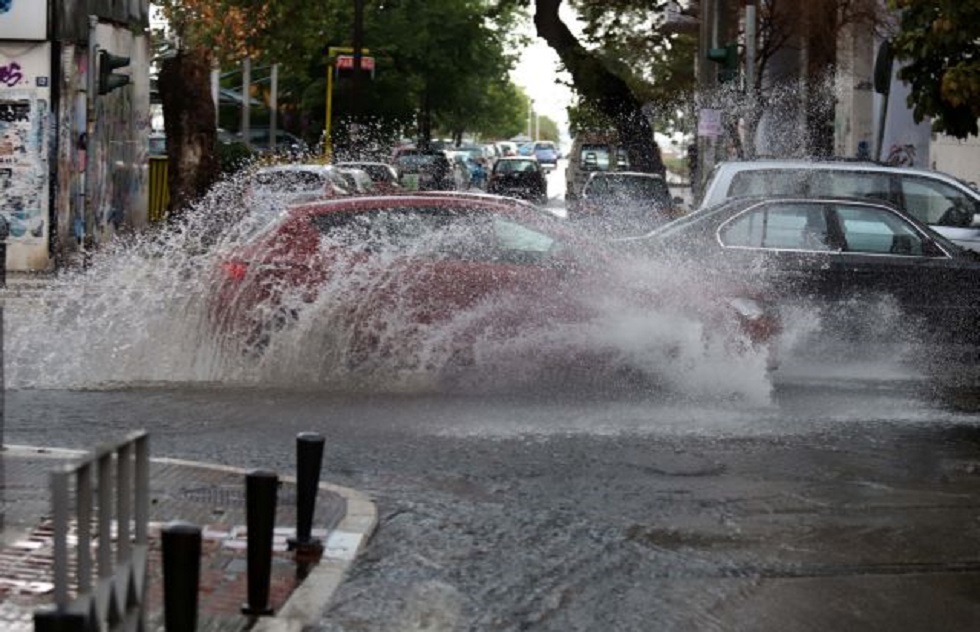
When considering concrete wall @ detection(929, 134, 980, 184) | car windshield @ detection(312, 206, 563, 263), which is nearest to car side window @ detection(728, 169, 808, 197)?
car windshield @ detection(312, 206, 563, 263)

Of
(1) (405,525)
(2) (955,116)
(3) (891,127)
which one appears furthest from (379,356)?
(3) (891,127)

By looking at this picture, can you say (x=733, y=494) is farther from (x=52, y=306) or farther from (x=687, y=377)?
(x=52, y=306)

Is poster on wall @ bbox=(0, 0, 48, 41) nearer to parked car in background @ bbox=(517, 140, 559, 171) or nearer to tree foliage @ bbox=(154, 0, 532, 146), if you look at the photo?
tree foliage @ bbox=(154, 0, 532, 146)

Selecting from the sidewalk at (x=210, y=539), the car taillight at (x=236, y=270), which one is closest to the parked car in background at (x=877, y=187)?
the car taillight at (x=236, y=270)

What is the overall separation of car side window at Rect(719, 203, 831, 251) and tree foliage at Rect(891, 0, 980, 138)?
3066mm

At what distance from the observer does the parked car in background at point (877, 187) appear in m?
17.5

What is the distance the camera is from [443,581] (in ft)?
26.1

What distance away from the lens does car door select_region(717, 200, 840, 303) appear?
49.9 ft

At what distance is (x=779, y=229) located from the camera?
15609 millimetres

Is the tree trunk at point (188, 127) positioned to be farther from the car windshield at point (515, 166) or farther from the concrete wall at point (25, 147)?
the car windshield at point (515, 166)

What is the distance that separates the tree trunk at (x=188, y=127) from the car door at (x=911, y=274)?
1676 cm

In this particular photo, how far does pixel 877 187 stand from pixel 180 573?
1270cm

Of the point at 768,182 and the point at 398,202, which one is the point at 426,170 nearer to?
the point at 768,182

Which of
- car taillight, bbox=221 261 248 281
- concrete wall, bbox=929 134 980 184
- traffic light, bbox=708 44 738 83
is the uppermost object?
traffic light, bbox=708 44 738 83
